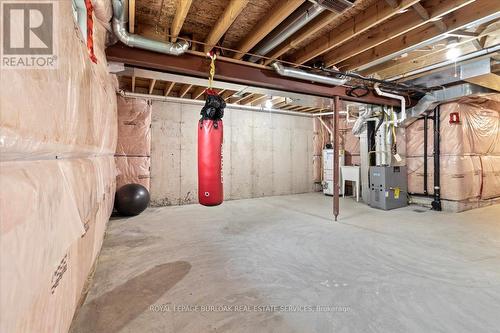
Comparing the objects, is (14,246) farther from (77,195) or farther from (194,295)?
(194,295)

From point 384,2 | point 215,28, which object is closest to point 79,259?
point 215,28

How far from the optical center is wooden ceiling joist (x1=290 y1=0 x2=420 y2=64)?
2250mm

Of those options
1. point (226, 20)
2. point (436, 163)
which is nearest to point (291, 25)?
point (226, 20)

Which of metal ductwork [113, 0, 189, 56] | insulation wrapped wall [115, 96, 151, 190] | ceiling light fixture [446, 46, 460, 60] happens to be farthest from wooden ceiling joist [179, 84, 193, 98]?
ceiling light fixture [446, 46, 460, 60]

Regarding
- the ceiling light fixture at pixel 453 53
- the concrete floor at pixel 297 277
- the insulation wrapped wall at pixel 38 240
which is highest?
the ceiling light fixture at pixel 453 53

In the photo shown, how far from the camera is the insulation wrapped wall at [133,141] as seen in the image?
463cm

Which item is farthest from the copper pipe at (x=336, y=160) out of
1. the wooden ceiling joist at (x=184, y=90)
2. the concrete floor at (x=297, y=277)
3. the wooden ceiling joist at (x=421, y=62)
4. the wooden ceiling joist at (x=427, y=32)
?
the wooden ceiling joist at (x=184, y=90)

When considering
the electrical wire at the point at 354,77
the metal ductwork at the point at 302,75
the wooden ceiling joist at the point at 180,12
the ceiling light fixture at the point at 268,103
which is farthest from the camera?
the ceiling light fixture at the point at 268,103

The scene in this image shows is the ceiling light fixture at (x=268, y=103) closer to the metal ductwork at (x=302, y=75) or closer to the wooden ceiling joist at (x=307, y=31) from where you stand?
the metal ductwork at (x=302, y=75)

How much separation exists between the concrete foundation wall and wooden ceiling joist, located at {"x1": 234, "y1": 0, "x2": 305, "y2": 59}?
A: 116 inches

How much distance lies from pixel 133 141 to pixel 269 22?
3630 mm

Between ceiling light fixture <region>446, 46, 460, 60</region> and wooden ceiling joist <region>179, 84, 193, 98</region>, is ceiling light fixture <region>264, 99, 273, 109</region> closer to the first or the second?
wooden ceiling joist <region>179, 84, 193, 98</region>

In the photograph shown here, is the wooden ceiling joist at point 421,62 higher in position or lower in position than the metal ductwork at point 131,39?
higher

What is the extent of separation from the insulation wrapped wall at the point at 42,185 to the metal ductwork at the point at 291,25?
1.89 metres
